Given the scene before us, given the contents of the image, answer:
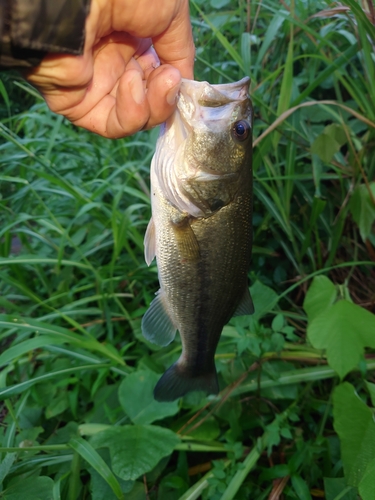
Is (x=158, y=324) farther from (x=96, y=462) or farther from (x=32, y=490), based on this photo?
(x=32, y=490)

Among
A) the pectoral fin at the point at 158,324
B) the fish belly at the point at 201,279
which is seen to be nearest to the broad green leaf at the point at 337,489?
the fish belly at the point at 201,279

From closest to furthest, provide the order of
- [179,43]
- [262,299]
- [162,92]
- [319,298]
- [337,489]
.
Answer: [162,92], [179,43], [337,489], [319,298], [262,299]

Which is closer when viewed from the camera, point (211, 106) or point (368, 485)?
point (368, 485)

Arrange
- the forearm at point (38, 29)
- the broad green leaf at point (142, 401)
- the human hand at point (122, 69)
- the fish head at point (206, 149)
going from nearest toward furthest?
the forearm at point (38, 29) < the human hand at point (122, 69) < the fish head at point (206, 149) < the broad green leaf at point (142, 401)

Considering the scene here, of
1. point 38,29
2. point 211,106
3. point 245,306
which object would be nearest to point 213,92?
→ point 211,106

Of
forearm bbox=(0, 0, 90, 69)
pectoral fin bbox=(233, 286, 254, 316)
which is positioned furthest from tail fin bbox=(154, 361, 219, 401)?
forearm bbox=(0, 0, 90, 69)

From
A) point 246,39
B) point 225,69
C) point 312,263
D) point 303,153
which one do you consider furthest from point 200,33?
point 312,263

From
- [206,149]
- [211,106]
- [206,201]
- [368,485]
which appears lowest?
[368,485]

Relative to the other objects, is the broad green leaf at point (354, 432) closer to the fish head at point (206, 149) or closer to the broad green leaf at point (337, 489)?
the broad green leaf at point (337, 489)
